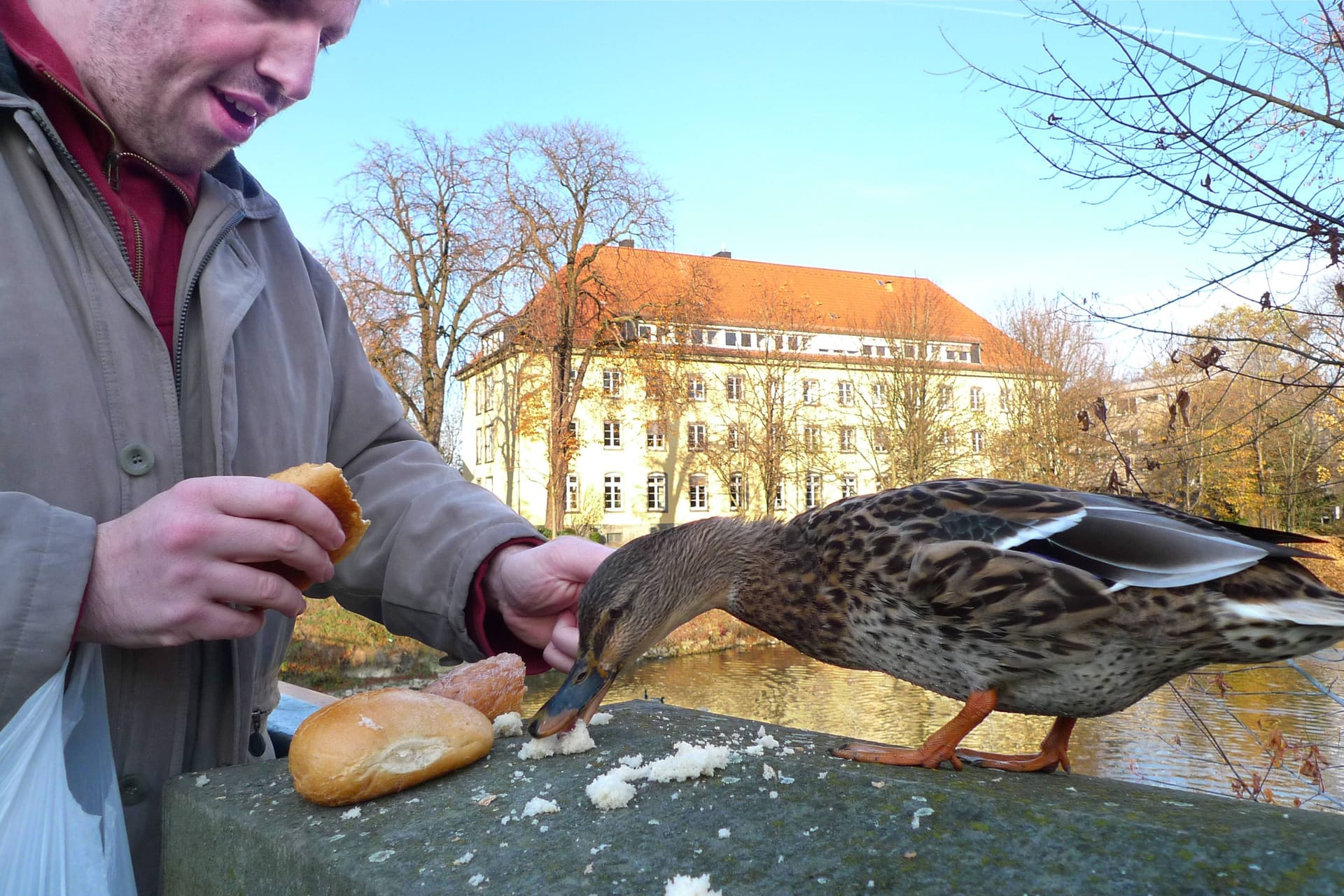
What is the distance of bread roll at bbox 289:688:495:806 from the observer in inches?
63.6

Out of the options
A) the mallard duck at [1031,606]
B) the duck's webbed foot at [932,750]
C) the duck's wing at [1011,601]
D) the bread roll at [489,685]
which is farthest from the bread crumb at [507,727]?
the duck's wing at [1011,601]

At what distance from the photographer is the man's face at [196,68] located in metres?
1.85

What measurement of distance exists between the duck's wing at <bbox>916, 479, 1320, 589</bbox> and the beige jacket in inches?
45.3

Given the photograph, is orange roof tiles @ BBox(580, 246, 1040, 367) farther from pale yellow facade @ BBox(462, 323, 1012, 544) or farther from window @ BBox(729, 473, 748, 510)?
window @ BBox(729, 473, 748, 510)

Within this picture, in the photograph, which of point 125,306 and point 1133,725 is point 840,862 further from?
point 1133,725

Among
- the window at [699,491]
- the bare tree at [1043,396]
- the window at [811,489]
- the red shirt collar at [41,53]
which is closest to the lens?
the red shirt collar at [41,53]

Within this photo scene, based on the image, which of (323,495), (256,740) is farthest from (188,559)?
(256,740)

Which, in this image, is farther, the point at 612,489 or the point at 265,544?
the point at 612,489

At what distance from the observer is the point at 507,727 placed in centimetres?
218

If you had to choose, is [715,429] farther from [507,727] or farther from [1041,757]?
[1041,757]

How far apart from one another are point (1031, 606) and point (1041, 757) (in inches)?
12.8

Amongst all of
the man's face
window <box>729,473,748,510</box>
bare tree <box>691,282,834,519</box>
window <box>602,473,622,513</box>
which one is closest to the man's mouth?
the man's face

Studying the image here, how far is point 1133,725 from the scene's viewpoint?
1334 centimetres

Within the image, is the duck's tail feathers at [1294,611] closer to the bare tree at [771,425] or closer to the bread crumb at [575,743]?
the bread crumb at [575,743]
